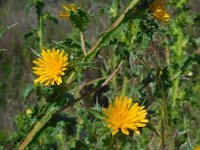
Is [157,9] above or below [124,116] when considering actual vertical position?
above

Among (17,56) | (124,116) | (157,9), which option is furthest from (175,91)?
(17,56)

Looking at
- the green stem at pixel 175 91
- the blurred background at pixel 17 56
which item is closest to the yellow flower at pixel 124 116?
the green stem at pixel 175 91

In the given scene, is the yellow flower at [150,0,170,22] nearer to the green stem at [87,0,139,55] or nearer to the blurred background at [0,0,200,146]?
the green stem at [87,0,139,55]

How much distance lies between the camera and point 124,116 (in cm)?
171

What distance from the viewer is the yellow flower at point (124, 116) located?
163 cm

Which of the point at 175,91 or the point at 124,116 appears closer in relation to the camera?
the point at 124,116

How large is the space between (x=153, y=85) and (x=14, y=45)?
434 cm

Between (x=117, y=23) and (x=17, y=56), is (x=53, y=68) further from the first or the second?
(x=17, y=56)

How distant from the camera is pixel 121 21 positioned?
185 centimetres

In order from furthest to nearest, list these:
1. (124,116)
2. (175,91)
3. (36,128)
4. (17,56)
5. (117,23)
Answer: (17,56), (175,91), (36,128), (117,23), (124,116)

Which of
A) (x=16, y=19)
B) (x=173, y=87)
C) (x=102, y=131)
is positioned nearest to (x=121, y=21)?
(x=102, y=131)

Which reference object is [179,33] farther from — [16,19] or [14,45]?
[16,19]

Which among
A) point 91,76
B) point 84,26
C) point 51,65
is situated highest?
point 84,26

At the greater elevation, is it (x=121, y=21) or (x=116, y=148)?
(x=121, y=21)
